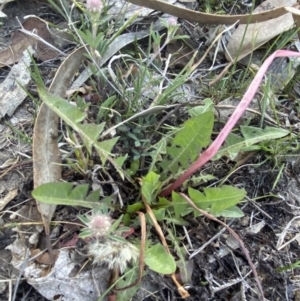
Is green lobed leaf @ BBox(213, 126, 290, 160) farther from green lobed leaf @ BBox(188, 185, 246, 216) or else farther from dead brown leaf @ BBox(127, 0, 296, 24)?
dead brown leaf @ BBox(127, 0, 296, 24)

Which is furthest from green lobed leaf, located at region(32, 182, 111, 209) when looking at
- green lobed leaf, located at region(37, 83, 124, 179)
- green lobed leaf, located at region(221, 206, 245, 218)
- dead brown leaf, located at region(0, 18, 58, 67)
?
dead brown leaf, located at region(0, 18, 58, 67)

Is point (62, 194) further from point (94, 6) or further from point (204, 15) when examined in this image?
point (204, 15)

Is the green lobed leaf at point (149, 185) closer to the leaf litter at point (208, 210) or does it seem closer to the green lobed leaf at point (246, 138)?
the leaf litter at point (208, 210)

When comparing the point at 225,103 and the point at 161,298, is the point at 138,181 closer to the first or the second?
the point at 161,298

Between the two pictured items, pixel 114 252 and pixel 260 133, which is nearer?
pixel 114 252

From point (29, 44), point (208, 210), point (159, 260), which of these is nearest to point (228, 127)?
point (208, 210)

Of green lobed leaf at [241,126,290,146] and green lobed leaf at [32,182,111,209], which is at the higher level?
green lobed leaf at [241,126,290,146]

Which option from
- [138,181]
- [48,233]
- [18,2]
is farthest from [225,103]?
[18,2]
